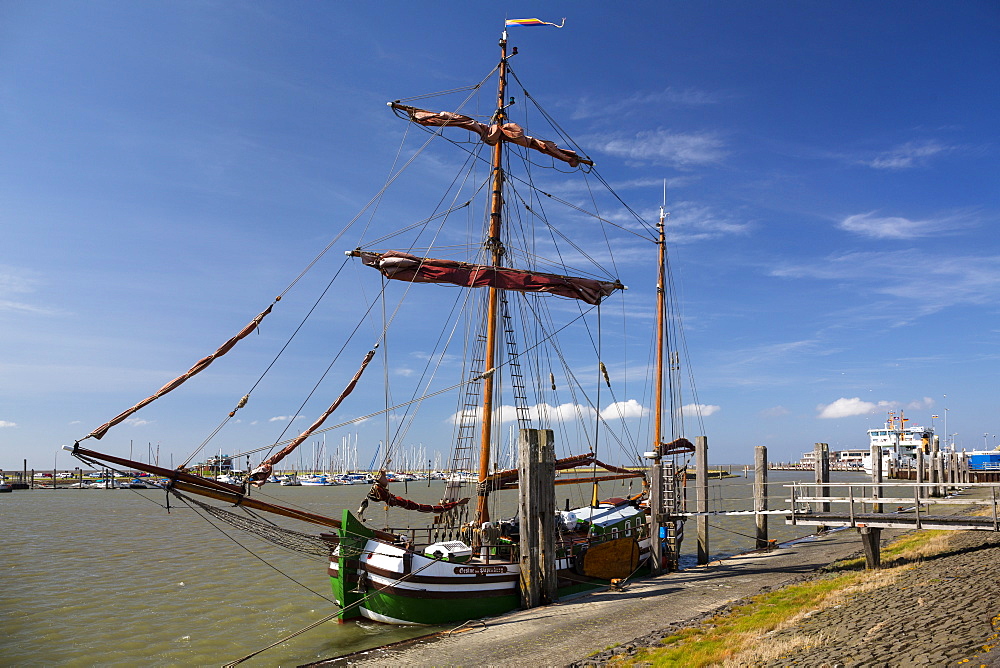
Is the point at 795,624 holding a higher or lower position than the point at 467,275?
lower

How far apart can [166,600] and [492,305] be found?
16.3m

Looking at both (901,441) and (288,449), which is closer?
(288,449)

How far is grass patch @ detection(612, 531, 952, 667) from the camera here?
40.4 ft

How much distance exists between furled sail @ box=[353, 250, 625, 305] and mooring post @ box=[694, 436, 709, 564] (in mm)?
8409

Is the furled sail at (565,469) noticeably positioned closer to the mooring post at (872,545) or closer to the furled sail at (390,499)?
the furled sail at (390,499)

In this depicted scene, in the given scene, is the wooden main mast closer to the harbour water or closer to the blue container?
the harbour water

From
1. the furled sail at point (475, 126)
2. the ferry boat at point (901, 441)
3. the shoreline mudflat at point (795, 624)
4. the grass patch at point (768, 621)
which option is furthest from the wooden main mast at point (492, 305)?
the ferry boat at point (901, 441)

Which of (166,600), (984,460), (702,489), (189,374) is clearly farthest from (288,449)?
(984,460)

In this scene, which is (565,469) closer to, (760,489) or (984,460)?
(760,489)

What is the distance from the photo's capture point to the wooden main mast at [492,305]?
23844 millimetres

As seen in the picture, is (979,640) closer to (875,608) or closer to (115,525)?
(875,608)

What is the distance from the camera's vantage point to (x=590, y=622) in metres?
17.1

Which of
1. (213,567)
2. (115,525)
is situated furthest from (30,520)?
(213,567)

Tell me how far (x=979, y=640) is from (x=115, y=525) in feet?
180
